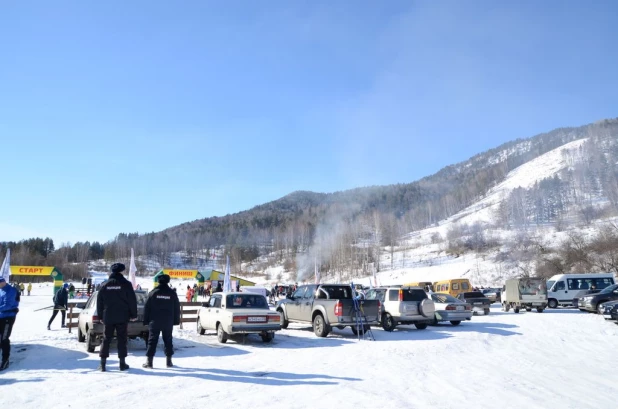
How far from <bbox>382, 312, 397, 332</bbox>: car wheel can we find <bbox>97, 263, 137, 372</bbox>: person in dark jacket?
10710 mm

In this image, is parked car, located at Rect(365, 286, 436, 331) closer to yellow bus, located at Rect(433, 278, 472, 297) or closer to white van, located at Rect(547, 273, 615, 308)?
white van, located at Rect(547, 273, 615, 308)

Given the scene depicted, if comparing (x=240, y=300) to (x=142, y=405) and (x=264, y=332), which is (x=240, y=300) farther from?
(x=142, y=405)

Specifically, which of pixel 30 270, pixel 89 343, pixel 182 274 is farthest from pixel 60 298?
pixel 30 270

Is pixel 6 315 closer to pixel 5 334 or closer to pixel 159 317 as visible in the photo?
pixel 5 334

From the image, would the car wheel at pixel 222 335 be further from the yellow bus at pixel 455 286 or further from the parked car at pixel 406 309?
the yellow bus at pixel 455 286

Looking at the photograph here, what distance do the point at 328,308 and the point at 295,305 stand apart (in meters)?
2.23

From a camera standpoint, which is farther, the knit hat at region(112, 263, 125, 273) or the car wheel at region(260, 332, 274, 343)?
the car wheel at region(260, 332, 274, 343)

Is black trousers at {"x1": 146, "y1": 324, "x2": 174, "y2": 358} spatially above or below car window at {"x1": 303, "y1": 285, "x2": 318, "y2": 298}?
below

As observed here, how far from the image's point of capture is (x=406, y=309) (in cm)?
1620

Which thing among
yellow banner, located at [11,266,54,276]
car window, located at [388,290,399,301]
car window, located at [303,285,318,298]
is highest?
yellow banner, located at [11,266,54,276]

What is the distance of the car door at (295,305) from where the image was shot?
1615 cm

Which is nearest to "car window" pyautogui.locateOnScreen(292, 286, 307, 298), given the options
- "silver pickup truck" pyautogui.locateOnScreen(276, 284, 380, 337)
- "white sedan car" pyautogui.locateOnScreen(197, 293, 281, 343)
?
"silver pickup truck" pyautogui.locateOnScreen(276, 284, 380, 337)

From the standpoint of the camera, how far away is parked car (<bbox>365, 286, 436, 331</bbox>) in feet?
53.1

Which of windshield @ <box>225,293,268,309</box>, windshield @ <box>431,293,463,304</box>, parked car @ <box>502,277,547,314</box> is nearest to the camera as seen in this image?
windshield @ <box>225,293,268,309</box>
